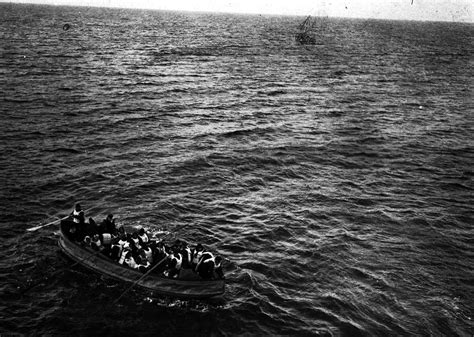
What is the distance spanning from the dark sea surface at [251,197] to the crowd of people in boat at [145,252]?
122 centimetres

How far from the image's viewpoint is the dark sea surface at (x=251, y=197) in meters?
16.9

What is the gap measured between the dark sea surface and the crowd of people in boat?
122cm

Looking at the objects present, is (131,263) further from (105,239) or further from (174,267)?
(105,239)

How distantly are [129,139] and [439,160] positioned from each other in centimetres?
2731

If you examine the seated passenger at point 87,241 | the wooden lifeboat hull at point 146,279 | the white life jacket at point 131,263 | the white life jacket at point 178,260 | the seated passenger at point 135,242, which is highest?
the seated passenger at point 135,242

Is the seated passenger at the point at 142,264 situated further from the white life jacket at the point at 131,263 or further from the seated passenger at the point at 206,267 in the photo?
the seated passenger at the point at 206,267

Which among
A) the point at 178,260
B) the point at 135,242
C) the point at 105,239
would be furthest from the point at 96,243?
the point at 178,260

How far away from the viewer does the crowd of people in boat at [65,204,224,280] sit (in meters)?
17.4

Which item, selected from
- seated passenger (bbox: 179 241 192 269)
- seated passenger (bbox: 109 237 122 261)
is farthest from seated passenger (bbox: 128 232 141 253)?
seated passenger (bbox: 179 241 192 269)

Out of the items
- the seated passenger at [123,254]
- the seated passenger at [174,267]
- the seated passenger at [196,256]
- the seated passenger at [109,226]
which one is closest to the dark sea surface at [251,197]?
the seated passenger at [174,267]

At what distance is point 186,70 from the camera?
68.6 metres

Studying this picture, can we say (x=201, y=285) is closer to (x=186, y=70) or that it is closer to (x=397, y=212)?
(x=397, y=212)

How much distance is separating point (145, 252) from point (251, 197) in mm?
10690

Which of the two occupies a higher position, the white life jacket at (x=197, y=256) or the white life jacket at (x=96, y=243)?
the white life jacket at (x=197, y=256)
